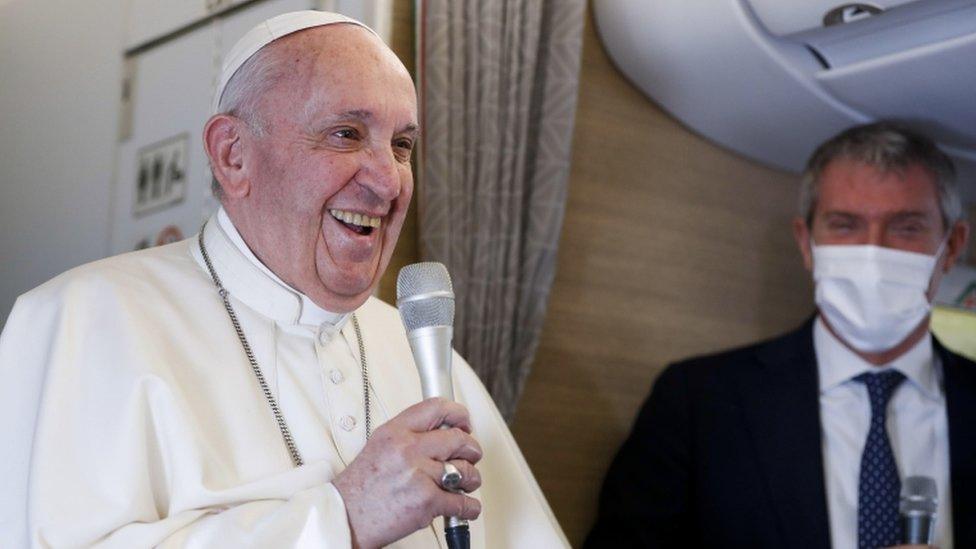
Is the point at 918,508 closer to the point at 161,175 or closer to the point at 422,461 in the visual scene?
the point at 422,461

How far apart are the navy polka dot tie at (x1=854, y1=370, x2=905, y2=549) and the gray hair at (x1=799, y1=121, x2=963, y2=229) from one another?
28.5 inches

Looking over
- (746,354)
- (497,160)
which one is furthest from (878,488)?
(497,160)

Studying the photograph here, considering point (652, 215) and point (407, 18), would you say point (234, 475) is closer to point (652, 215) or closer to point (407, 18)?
point (407, 18)

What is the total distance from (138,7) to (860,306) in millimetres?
2386

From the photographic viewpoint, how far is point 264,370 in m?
2.83

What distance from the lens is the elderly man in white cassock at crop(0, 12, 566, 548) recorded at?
7.86ft

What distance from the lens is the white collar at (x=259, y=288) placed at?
9.37 ft

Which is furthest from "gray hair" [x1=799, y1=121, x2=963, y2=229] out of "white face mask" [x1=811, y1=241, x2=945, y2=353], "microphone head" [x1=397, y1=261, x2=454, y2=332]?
"microphone head" [x1=397, y1=261, x2=454, y2=332]

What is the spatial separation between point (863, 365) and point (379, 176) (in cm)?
223

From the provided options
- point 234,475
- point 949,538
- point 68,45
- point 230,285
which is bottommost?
point 949,538

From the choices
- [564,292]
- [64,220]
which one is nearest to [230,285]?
[64,220]

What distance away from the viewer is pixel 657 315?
471cm

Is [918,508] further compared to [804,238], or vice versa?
[804,238]

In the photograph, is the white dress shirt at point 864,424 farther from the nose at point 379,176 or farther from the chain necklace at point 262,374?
the nose at point 379,176
